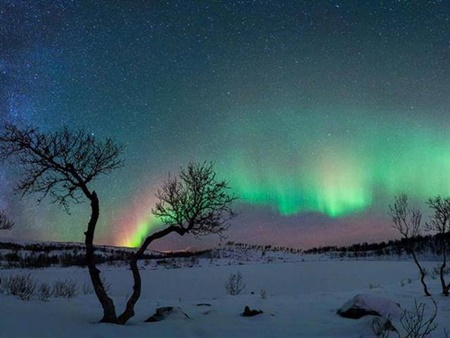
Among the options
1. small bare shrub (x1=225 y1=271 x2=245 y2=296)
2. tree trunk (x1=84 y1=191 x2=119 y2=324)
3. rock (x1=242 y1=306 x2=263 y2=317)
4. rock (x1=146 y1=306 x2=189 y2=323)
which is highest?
tree trunk (x1=84 y1=191 x2=119 y2=324)

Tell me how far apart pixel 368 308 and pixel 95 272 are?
29.3ft

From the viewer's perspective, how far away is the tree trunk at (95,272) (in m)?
11.2

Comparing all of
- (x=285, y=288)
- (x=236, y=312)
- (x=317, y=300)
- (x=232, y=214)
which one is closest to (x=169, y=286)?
(x=285, y=288)

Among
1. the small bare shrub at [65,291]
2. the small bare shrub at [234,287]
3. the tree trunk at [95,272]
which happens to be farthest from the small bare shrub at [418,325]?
the small bare shrub at [65,291]

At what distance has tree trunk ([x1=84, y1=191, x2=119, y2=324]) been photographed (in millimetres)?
11211

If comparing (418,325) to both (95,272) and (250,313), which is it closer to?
(250,313)

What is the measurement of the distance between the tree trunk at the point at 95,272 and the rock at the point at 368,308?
7679 millimetres

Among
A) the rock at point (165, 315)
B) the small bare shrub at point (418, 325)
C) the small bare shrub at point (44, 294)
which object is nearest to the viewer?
the small bare shrub at point (418, 325)

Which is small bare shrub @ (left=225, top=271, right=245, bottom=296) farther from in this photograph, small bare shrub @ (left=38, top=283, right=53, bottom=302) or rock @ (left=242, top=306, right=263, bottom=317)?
small bare shrub @ (left=38, top=283, right=53, bottom=302)

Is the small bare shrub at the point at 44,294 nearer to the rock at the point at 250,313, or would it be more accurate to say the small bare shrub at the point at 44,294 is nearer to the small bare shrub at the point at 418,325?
the rock at the point at 250,313

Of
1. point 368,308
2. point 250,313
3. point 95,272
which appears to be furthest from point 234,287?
point 95,272

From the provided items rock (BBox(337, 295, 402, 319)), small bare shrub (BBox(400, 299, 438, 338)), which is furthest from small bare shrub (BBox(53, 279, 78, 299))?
small bare shrub (BBox(400, 299, 438, 338))

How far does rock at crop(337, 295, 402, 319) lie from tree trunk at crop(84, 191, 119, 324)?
7679mm

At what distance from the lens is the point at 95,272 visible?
1150cm
